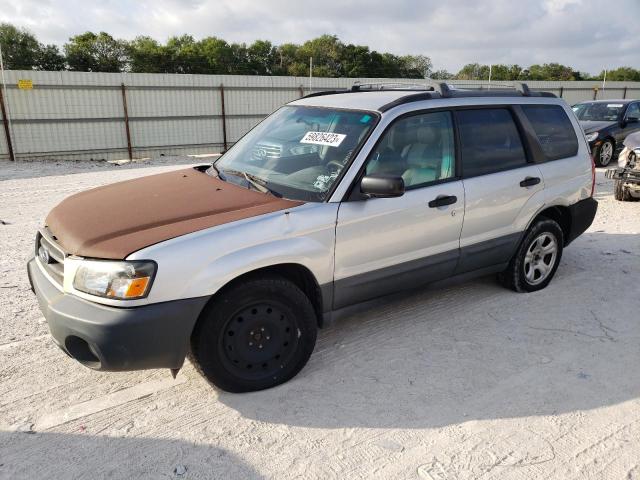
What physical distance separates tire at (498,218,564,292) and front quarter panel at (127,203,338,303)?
7.18 feet

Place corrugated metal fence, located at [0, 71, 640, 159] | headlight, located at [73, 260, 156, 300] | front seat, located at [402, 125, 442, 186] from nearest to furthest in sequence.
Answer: headlight, located at [73, 260, 156, 300], front seat, located at [402, 125, 442, 186], corrugated metal fence, located at [0, 71, 640, 159]

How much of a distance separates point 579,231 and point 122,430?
14.6 feet

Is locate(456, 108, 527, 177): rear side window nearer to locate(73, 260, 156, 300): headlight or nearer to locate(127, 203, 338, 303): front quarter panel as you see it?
locate(127, 203, 338, 303): front quarter panel

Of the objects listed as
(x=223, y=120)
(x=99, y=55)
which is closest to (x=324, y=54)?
(x=99, y=55)

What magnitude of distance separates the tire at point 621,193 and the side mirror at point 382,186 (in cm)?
703

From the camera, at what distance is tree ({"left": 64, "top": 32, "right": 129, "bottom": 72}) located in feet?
139

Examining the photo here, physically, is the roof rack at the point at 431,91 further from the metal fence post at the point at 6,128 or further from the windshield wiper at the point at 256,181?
the metal fence post at the point at 6,128

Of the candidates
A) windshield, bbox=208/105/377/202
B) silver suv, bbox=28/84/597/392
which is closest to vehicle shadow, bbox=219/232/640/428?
silver suv, bbox=28/84/597/392

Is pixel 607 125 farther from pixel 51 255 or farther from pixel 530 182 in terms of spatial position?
pixel 51 255

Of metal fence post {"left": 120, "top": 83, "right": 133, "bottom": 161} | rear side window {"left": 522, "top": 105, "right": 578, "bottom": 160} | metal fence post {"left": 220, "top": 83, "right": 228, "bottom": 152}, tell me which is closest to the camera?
rear side window {"left": 522, "top": 105, "right": 578, "bottom": 160}

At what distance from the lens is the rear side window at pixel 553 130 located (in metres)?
4.68

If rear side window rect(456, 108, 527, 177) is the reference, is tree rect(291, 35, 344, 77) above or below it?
above

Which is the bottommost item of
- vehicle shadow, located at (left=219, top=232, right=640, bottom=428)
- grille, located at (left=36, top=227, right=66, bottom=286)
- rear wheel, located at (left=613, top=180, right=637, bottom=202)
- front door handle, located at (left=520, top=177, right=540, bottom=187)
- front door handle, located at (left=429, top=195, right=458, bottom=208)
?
vehicle shadow, located at (left=219, top=232, right=640, bottom=428)

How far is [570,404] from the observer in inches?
126
